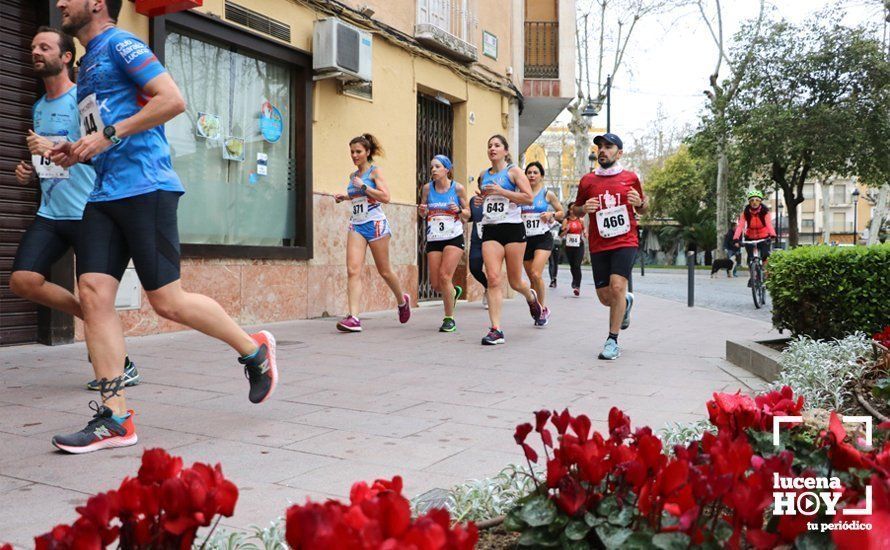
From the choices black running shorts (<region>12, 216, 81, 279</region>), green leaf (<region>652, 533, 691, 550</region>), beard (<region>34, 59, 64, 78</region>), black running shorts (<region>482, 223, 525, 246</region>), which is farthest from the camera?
black running shorts (<region>482, 223, 525, 246</region>)

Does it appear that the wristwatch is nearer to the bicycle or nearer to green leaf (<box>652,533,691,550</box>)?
green leaf (<box>652,533,691,550</box>)

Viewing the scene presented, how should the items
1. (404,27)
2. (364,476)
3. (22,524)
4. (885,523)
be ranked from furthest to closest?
(404,27) < (364,476) < (22,524) < (885,523)

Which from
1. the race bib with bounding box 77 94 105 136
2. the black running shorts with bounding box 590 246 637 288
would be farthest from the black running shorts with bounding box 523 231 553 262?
the race bib with bounding box 77 94 105 136

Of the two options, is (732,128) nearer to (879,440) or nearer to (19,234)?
(19,234)

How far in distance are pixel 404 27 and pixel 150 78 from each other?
9016 millimetres

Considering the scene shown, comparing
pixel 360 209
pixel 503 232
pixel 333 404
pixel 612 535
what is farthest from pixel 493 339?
pixel 612 535

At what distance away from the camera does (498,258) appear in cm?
808

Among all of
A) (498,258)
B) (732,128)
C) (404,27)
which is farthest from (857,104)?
(498,258)

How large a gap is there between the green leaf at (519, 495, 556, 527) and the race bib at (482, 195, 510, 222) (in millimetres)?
6134

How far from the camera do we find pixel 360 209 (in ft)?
29.0

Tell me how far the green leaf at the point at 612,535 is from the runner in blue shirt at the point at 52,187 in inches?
143

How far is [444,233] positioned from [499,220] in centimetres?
125

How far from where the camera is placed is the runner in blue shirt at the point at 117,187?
3.67 meters

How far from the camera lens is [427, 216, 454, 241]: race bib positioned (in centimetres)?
920
